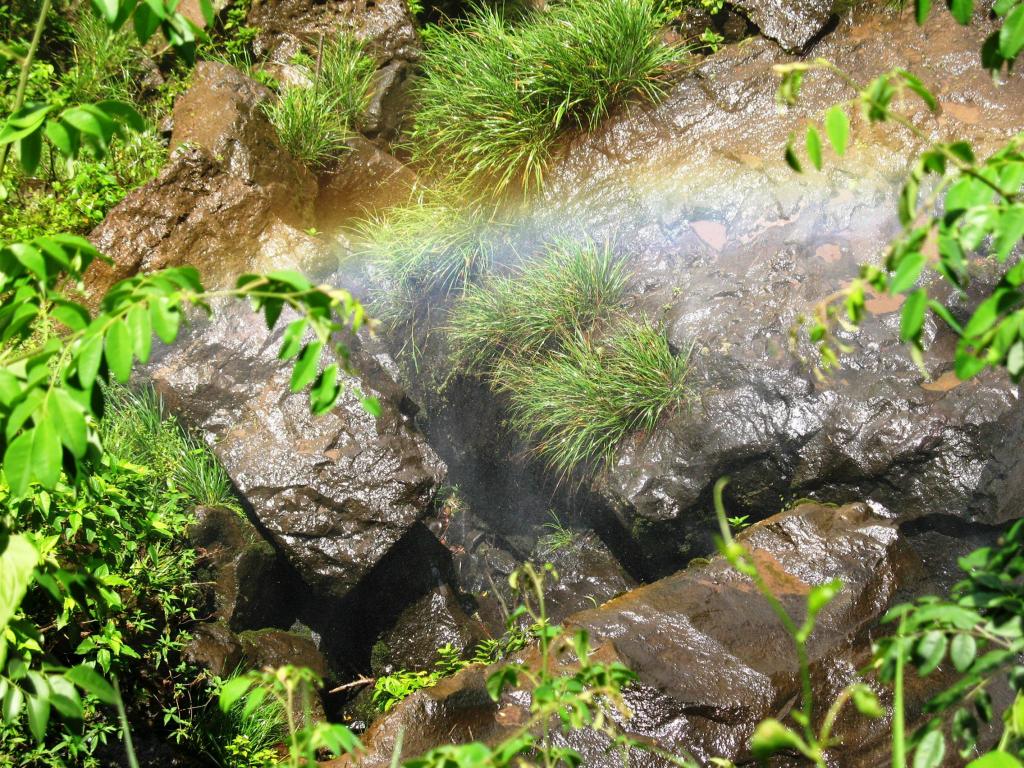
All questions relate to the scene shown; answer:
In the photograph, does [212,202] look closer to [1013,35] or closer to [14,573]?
[14,573]

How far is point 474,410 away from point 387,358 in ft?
2.44

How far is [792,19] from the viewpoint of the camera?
638cm

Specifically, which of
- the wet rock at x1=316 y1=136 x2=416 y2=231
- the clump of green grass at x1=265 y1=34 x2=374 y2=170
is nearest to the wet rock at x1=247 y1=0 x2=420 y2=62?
the clump of green grass at x1=265 y1=34 x2=374 y2=170

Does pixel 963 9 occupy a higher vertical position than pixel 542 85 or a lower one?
higher

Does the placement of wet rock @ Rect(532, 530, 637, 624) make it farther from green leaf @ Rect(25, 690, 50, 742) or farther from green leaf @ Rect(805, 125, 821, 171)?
green leaf @ Rect(805, 125, 821, 171)

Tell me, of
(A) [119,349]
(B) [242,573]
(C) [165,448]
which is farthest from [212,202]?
(A) [119,349]

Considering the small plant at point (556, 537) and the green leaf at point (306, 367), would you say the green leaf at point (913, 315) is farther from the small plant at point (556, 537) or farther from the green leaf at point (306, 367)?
the small plant at point (556, 537)

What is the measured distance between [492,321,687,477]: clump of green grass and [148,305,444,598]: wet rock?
0.76 metres

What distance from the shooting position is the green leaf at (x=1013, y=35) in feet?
4.62

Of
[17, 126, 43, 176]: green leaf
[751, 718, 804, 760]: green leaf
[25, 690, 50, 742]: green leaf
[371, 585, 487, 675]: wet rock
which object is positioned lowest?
[371, 585, 487, 675]: wet rock

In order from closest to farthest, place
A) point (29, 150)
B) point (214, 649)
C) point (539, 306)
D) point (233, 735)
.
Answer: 1. point (29, 150)
2. point (233, 735)
3. point (214, 649)
4. point (539, 306)

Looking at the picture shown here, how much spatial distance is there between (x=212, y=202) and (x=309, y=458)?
7.21 feet

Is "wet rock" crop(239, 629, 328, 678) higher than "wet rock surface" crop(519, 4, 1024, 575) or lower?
lower

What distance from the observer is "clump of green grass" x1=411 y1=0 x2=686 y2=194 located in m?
6.33
